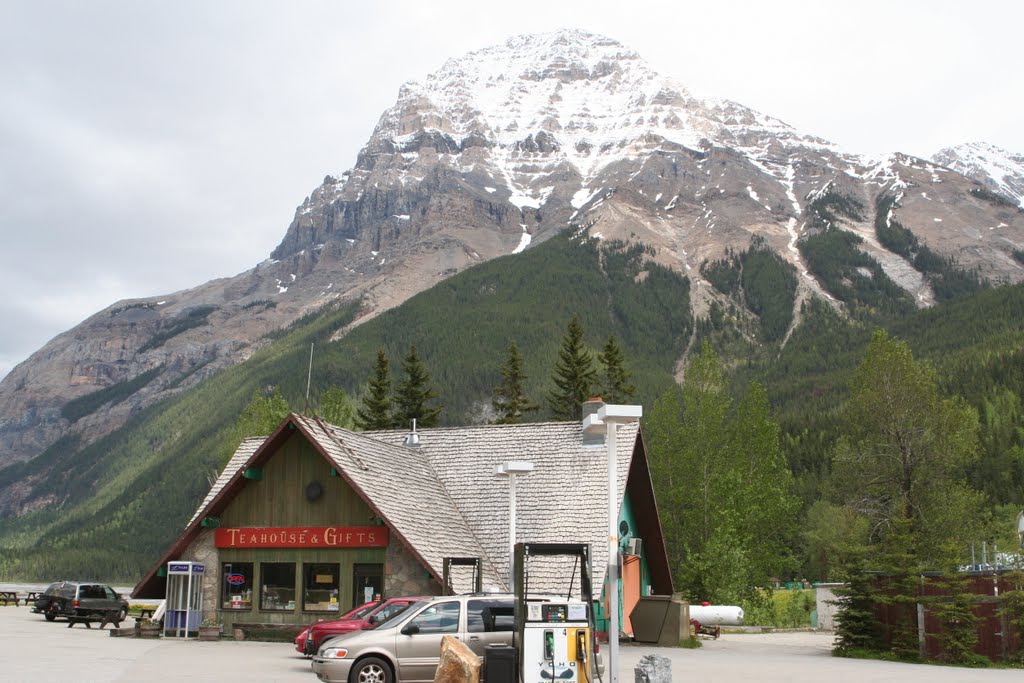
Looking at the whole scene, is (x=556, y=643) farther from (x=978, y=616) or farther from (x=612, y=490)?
(x=978, y=616)

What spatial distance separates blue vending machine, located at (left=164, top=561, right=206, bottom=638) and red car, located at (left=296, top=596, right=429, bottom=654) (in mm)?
7400

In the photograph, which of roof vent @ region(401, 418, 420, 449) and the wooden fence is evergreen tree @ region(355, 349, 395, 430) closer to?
roof vent @ region(401, 418, 420, 449)

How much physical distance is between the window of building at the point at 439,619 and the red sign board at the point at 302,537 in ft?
33.7

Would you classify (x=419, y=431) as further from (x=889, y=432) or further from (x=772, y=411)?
(x=772, y=411)

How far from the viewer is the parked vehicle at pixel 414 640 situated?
19219mm

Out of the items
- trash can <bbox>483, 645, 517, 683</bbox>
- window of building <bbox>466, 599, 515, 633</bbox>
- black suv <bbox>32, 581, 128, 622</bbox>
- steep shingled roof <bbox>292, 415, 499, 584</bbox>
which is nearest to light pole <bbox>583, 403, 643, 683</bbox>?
trash can <bbox>483, 645, 517, 683</bbox>

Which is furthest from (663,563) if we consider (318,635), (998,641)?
(318,635)

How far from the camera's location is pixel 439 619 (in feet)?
66.7

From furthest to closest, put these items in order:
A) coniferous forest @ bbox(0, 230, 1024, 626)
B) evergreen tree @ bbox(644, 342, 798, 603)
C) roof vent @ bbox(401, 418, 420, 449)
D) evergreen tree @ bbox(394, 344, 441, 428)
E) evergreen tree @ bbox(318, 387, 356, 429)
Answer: evergreen tree @ bbox(318, 387, 356, 429) < evergreen tree @ bbox(394, 344, 441, 428) < coniferous forest @ bbox(0, 230, 1024, 626) < evergreen tree @ bbox(644, 342, 798, 603) < roof vent @ bbox(401, 418, 420, 449)

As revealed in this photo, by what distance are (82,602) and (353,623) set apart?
21.8 meters

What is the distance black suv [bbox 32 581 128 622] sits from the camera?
40.9 metres

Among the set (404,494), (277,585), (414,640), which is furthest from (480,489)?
(414,640)

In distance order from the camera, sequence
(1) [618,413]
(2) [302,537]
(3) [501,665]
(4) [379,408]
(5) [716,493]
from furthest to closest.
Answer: (4) [379,408], (5) [716,493], (2) [302,537], (1) [618,413], (3) [501,665]

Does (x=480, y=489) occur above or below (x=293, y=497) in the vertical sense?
above
